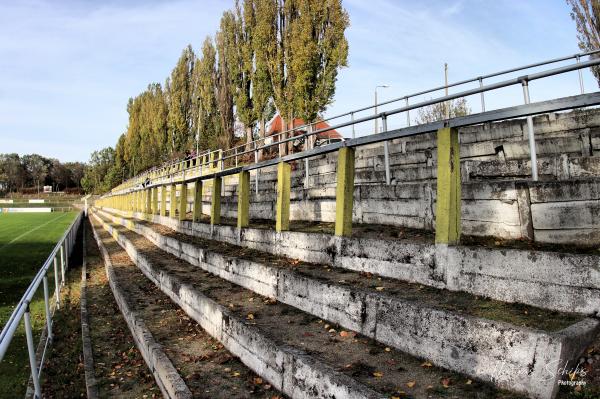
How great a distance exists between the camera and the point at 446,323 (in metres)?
2.90

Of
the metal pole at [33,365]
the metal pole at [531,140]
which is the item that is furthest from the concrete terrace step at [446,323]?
the metal pole at [33,365]

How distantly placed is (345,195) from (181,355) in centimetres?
266

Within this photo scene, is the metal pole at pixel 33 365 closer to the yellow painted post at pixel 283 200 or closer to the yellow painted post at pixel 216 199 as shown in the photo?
the yellow painted post at pixel 283 200

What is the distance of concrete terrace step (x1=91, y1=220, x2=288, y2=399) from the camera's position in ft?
12.1

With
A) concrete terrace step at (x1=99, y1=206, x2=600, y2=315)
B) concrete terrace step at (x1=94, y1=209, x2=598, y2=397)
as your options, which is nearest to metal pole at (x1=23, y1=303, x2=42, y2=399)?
concrete terrace step at (x1=94, y1=209, x2=598, y2=397)

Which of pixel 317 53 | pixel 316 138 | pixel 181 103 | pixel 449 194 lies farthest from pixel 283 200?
pixel 181 103

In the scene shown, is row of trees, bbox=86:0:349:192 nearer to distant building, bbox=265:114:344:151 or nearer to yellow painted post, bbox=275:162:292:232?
distant building, bbox=265:114:344:151

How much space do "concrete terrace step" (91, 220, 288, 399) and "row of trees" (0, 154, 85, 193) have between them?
155 m

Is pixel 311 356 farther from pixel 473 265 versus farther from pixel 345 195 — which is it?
pixel 345 195

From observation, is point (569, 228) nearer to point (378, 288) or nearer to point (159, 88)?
point (378, 288)

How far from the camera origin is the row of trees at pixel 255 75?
82.5 ft

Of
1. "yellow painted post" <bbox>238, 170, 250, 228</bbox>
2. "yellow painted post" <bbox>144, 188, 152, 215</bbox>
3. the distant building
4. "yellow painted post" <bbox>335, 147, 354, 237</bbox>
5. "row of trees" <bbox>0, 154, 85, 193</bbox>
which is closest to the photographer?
"yellow painted post" <bbox>335, 147, 354, 237</bbox>

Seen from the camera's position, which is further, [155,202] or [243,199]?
[155,202]

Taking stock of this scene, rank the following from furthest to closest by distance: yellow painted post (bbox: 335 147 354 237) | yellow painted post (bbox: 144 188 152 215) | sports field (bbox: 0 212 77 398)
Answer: yellow painted post (bbox: 144 188 152 215)
sports field (bbox: 0 212 77 398)
yellow painted post (bbox: 335 147 354 237)
